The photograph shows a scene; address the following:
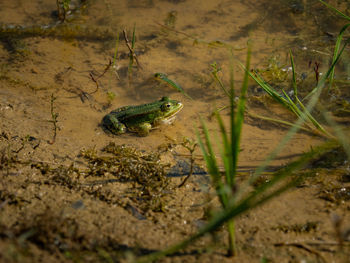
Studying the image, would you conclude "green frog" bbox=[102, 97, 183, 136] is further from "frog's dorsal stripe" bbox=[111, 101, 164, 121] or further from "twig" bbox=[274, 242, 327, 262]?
"twig" bbox=[274, 242, 327, 262]

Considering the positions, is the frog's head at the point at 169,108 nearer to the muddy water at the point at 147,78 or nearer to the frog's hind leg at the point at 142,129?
the muddy water at the point at 147,78

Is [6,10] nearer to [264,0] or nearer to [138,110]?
[138,110]

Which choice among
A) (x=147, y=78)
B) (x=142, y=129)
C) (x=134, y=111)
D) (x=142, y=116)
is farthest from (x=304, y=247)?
(x=147, y=78)

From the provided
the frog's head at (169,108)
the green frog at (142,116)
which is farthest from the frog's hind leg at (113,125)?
the frog's head at (169,108)

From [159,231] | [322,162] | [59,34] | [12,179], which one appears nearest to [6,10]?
[59,34]

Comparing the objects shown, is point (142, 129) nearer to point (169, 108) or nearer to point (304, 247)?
point (169, 108)

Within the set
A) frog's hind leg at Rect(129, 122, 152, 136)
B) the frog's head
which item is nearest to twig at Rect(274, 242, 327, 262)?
frog's hind leg at Rect(129, 122, 152, 136)
